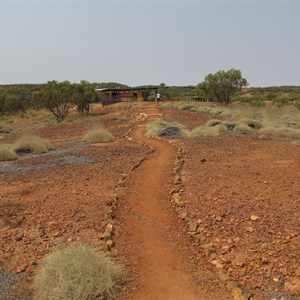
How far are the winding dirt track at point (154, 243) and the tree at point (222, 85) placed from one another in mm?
28346

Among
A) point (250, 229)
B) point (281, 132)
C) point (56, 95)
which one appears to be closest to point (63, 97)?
point (56, 95)

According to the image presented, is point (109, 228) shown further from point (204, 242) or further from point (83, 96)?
point (83, 96)

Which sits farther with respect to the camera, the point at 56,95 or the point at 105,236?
the point at 56,95

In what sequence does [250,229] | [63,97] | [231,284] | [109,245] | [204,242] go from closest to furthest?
1. [231,284]
2. [109,245]
3. [204,242]
4. [250,229]
5. [63,97]

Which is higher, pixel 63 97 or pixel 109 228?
pixel 63 97

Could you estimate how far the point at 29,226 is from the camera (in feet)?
20.0

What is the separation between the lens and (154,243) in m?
5.43

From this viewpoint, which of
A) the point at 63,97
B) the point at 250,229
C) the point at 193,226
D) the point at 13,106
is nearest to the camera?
the point at 250,229

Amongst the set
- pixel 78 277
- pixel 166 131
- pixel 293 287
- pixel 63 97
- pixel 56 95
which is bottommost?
pixel 293 287

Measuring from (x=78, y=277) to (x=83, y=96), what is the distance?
3549 centimetres

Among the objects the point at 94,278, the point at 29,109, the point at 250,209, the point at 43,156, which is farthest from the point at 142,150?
the point at 29,109

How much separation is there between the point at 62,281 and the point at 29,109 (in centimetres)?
5327

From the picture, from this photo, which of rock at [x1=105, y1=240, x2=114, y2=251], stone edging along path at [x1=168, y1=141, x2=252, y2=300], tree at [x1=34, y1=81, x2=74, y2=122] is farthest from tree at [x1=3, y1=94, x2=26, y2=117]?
rock at [x1=105, y1=240, x2=114, y2=251]

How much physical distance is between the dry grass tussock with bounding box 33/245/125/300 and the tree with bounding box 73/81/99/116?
112 feet
